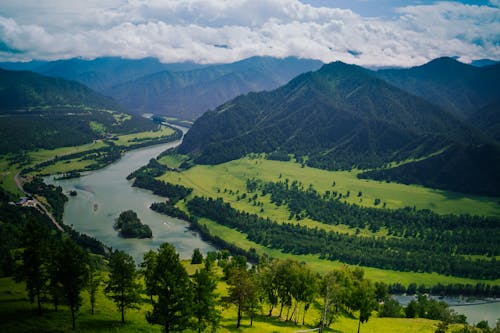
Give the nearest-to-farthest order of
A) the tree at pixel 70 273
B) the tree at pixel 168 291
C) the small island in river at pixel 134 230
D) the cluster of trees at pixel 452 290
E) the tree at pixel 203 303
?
the tree at pixel 168 291 → the tree at pixel 70 273 → the tree at pixel 203 303 → the cluster of trees at pixel 452 290 → the small island in river at pixel 134 230

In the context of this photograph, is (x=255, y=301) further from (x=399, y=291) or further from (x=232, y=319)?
(x=399, y=291)

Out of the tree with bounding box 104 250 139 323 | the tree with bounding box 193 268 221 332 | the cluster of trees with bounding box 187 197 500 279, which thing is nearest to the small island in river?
the cluster of trees with bounding box 187 197 500 279

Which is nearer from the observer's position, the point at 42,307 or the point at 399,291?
the point at 42,307

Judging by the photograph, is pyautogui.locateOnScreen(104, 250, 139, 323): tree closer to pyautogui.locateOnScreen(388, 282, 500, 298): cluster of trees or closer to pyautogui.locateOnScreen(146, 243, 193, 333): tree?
pyautogui.locateOnScreen(146, 243, 193, 333): tree

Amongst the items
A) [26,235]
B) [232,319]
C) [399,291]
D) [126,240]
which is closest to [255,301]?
[232,319]

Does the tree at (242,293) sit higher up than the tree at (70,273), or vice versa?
the tree at (70,273)

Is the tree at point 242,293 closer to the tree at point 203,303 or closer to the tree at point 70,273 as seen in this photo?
the tree at point 203,303

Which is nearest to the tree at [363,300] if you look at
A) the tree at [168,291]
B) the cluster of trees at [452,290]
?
the tree at [168,291]
